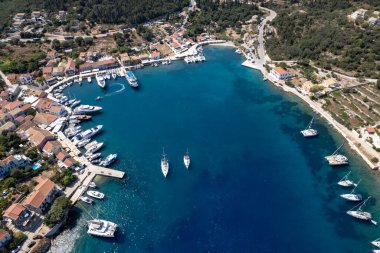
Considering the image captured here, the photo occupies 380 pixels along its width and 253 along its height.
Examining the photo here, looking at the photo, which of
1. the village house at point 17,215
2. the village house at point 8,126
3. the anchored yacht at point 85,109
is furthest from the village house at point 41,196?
the anchored yacht at point 85,109

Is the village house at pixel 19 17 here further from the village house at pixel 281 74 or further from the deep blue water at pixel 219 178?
the village house at pixel 281 74

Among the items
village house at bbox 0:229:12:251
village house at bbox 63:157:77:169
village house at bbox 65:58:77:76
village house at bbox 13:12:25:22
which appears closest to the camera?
village house at bbox 0:229:12:251

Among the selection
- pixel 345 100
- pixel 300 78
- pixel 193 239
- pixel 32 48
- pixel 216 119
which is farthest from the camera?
pixel 32 48

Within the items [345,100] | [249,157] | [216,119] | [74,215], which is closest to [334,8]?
[345,100]

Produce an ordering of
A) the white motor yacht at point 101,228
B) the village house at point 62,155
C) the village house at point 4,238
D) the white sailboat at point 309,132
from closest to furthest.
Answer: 1. the village house at point 4,238
2. the white motor yacht at point 101,228
3. the village house at point 62,155
4. the white sailboat at point 309,132

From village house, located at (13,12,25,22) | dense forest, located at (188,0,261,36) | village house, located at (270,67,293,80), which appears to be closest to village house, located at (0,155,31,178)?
village house, located at (270,67,293,80)

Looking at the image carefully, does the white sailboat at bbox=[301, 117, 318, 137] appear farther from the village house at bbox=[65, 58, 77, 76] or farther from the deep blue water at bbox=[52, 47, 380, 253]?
the village house at bbox=[65, 58, 77, 76]

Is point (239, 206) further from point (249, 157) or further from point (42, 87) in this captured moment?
point (42, 87)
